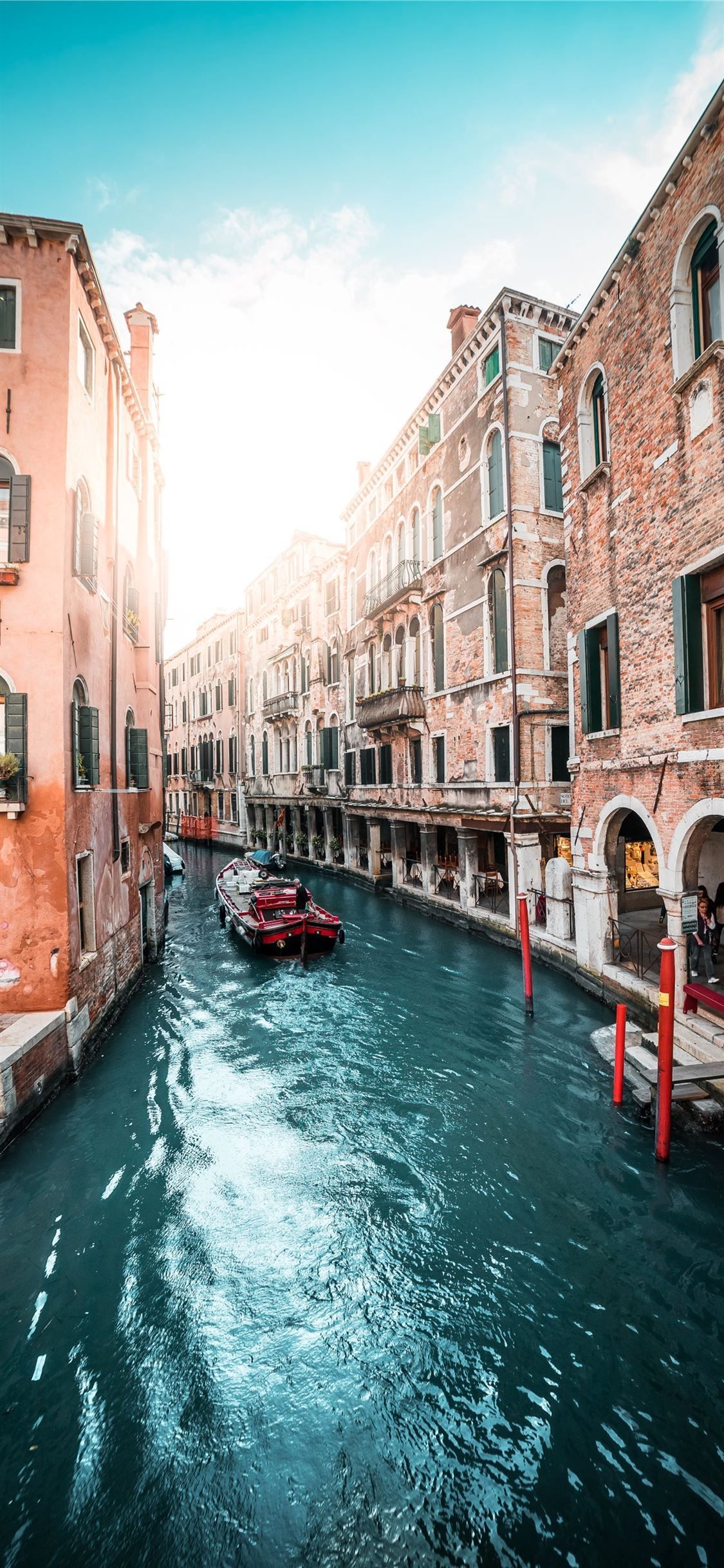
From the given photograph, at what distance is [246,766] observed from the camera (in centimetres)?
3762

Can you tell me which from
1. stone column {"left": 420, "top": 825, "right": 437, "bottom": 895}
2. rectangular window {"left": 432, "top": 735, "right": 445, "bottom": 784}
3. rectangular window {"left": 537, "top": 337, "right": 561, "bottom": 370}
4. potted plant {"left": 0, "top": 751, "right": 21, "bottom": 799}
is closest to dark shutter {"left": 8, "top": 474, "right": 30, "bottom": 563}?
potted plant {"left": 0, "top": 751, "right": 21, "bottom": 799}

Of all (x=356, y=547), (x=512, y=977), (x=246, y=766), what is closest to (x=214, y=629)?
(x=246, y=766)

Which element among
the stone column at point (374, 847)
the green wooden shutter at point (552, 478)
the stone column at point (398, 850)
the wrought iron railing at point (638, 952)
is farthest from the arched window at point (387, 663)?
the wrought iron railing at point (638, 952)

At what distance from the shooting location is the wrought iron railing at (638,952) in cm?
994

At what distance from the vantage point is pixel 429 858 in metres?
19.4

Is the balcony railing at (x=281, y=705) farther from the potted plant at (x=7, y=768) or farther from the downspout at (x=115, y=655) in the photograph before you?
the potted plant at (x=7, y=768)

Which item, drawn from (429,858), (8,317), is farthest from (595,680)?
(429,858)

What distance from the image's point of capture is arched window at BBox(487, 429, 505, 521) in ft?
49.0

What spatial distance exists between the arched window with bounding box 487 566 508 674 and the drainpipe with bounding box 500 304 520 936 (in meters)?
0.40

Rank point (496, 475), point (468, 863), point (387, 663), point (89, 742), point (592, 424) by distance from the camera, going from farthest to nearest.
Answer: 1. point (387, 663)
2. point (468, 863)
3. point (496, 475)
4. point (592, 424)
5. point (89, 742)

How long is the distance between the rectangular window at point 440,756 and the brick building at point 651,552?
6.76 m

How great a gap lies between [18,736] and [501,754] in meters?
10.4

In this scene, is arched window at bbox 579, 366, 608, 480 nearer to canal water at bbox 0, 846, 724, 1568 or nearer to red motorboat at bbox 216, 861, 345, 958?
canal water at bbox 0, 846, 724, 1568

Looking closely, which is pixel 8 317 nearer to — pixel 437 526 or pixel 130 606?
pixel 130 606
